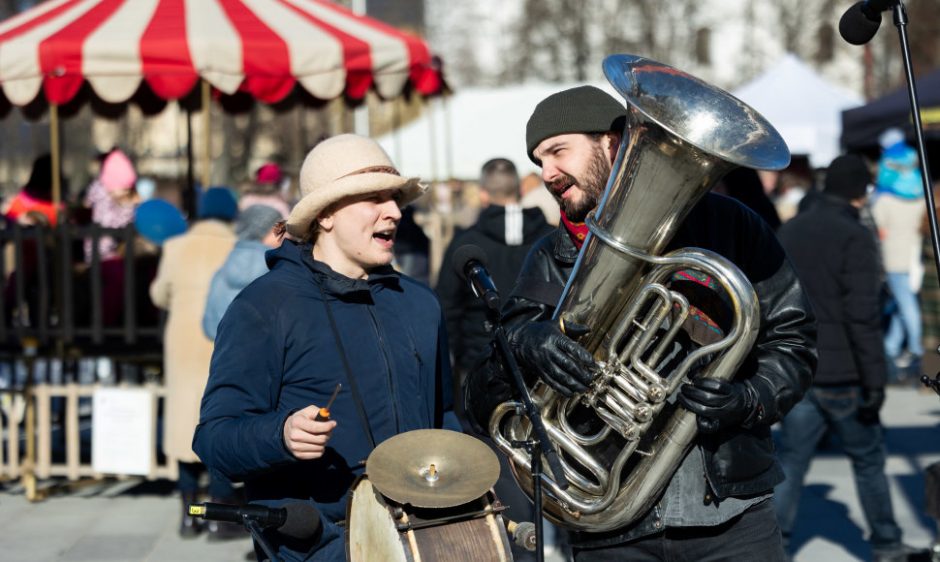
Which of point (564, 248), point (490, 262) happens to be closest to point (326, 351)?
point (564, 248)

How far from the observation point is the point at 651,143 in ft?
8.97

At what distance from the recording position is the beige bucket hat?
3.10 m

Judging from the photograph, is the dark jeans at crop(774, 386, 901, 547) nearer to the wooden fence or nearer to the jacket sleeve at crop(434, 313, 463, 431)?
the jacket sleeve at crop(434, 313, 463, 431)

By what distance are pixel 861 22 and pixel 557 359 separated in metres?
1.30

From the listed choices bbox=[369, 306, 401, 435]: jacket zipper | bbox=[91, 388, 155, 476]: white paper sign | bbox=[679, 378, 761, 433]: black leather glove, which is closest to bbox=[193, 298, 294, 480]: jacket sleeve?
bbox=[369, 306, 401, 435]: jacket zipper

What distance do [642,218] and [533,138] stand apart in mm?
544

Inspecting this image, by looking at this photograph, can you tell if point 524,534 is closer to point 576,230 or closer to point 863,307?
point 576,230

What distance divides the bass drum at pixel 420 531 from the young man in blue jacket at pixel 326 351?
0.13 metres

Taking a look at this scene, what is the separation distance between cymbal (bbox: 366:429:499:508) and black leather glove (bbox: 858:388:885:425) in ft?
11.8

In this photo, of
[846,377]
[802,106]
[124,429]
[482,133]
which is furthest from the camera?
[802,106]

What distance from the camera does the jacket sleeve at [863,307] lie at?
5.81 m

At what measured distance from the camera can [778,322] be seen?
301 cm

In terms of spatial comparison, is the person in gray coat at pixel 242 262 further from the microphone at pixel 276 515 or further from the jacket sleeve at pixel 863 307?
the microphone at pixel 276 515

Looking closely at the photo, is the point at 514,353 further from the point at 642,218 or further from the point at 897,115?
the point at 897,115
